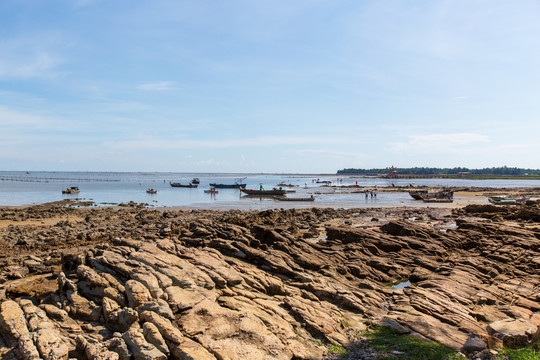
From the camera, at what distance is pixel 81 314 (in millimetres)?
9750

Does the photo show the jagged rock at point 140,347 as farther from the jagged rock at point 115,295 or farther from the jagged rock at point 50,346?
the jagged rock at point 115,295

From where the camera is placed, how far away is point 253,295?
1210 cm

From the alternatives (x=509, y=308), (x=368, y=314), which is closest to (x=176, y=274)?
(x=368, y=314)

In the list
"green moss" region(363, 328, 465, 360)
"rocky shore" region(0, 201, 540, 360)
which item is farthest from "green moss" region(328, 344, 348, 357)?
"green moss" region(363, 328, 465, 360)

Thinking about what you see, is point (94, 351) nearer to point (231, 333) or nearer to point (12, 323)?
point (12, 323)

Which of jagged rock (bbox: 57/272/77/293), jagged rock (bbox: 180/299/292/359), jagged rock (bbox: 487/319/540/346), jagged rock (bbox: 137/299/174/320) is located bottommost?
jagged rock (bbox: 487/319/540/346)

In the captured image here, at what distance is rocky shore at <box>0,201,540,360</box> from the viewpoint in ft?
28.8

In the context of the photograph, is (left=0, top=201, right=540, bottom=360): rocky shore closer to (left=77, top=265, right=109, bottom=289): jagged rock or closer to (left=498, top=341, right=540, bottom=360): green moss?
(left=77, top=265, right=109, bottom=289): jagged rock

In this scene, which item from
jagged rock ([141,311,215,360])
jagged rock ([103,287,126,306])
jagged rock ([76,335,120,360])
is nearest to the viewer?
jagged rock ([76,335,120,360])

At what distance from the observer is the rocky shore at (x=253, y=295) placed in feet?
28.8

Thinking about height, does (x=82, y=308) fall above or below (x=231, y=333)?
above

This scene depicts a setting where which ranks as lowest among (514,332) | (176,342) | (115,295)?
(514,332)

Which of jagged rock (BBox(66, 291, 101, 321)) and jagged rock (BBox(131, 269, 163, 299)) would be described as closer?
jagged rock (BBox(66, 291, 101, 321))

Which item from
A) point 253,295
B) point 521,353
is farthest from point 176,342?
→ point 521,353
